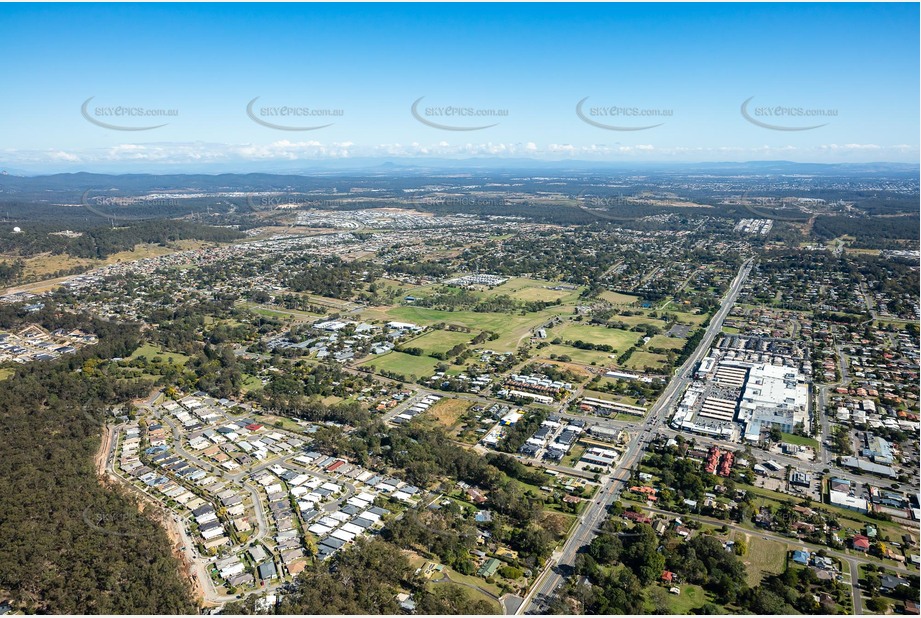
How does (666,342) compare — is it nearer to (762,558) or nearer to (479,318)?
(479,318)

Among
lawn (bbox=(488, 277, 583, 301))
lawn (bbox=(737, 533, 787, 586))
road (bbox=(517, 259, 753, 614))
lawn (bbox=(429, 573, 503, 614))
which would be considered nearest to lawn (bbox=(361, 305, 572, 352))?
lawn (bbox=(488, 277, 583, 301))

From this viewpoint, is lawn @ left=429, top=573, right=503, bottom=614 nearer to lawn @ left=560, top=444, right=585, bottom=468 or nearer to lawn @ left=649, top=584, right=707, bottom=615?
lawn @ left=649, top=584, right=707, bottom=615

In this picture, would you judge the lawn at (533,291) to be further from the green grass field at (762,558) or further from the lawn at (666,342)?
the green grass field at (762,558)

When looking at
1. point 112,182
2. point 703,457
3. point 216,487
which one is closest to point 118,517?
point 216,487

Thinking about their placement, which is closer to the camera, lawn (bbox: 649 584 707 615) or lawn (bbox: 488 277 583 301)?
lawn (bbox: 649 584 707 615)

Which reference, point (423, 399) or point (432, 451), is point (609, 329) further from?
point (432, 451)

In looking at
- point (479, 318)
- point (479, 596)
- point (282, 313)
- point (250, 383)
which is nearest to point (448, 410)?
point (250, 383)
